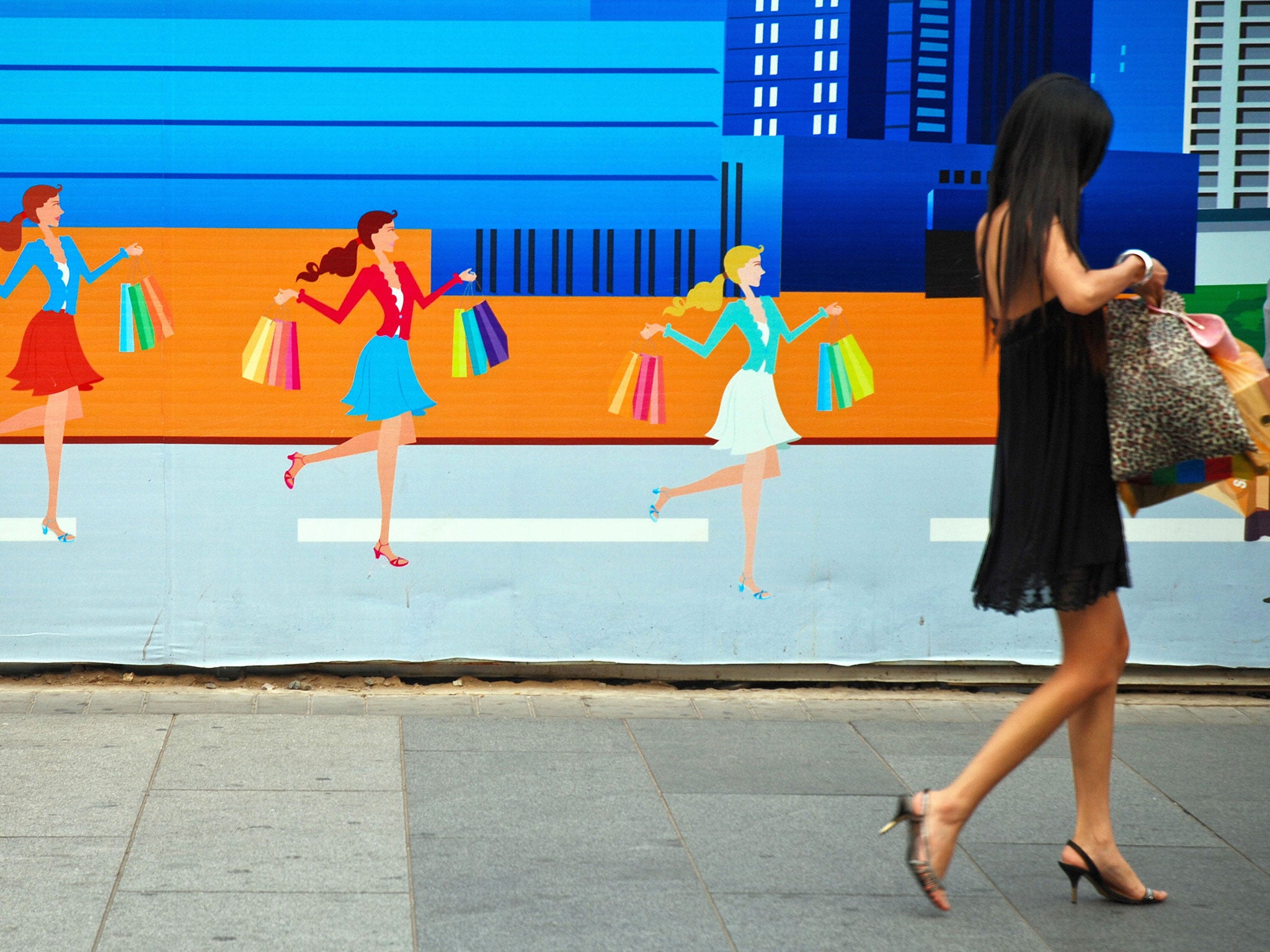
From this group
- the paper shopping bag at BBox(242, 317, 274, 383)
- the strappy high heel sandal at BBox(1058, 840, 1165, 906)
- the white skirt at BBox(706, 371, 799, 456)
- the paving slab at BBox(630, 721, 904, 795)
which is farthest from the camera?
the white skirt at BBox(706, 371, 799, 456)

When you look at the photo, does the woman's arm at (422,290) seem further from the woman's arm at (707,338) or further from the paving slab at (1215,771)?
the paving slab at (1215,771)

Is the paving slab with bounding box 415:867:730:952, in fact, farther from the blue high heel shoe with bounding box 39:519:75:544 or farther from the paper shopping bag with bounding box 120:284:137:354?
the paper shopping bag with bounding box 120:284:137:354

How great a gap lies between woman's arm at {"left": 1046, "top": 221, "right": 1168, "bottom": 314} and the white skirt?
2097 mm

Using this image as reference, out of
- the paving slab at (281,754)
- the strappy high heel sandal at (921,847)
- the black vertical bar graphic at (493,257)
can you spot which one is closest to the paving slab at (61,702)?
the paving slab at (281,754)

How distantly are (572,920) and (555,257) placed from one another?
8.79 ft

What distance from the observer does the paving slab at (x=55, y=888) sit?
117 inches

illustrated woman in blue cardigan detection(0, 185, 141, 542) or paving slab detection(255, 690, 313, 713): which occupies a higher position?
illustrated woman in blue cardigan detection(0, 185, 141, 542)

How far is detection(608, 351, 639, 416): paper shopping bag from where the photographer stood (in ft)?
16.9

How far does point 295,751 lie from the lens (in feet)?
14.5

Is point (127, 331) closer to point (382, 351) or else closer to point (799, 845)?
point (382, 351)

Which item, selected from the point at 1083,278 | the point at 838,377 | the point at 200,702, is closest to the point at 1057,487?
the point at 1083,278

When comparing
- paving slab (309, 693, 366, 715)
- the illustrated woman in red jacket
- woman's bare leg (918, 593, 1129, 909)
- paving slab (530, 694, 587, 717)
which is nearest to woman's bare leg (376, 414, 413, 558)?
the illustrated woman in red jacket

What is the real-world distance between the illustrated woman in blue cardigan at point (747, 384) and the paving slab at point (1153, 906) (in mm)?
1854

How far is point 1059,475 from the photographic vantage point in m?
3.21
